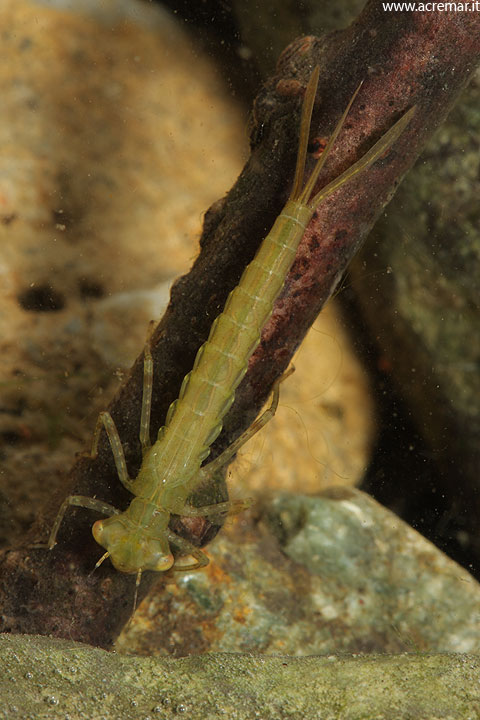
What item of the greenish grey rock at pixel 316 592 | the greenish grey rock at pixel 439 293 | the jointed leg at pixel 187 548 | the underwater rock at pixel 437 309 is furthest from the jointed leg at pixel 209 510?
the greenish grey rock at pixel 439 293

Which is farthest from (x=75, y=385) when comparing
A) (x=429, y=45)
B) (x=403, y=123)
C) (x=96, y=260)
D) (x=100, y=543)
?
(x=429, y=45)

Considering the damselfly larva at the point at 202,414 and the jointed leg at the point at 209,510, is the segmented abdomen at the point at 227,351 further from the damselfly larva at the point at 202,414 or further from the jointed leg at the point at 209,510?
the jointed leg at the point at 209,510

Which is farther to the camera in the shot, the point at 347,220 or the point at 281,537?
the point at 281,537

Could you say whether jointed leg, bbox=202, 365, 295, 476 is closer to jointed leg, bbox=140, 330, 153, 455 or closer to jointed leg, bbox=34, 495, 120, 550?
jointed leg, bbox=140, 330, 153, 455

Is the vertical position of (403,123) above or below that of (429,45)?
below

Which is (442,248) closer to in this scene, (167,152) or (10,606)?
(167,152)

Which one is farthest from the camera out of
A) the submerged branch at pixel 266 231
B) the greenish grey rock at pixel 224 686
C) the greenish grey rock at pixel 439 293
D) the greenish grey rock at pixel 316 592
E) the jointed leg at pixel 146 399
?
the greenish grey rock at pixel 439 293
